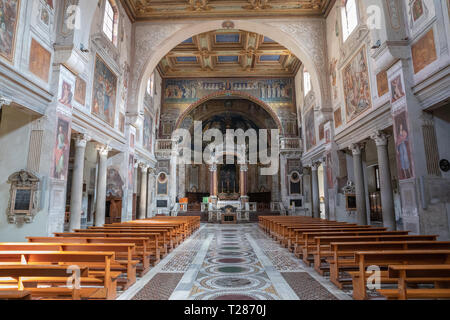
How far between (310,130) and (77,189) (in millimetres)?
14922

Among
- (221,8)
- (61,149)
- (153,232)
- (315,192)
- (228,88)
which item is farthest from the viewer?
(228,88)

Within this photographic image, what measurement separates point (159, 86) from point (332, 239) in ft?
65.6

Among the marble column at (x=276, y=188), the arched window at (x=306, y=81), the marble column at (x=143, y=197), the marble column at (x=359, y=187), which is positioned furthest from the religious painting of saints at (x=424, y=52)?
the marble column at (x=276, y=188)

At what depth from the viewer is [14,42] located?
7020 millimetres

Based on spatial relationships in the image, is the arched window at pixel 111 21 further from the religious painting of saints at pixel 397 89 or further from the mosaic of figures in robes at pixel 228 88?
the religious painting of saints at pixel 397 89

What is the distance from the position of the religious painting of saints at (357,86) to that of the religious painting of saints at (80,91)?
11215 mm

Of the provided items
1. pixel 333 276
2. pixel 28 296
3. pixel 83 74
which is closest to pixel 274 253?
pixel 333 276

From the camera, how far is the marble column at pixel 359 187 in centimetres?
1177

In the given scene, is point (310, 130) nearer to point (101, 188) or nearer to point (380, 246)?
point (101, 188)

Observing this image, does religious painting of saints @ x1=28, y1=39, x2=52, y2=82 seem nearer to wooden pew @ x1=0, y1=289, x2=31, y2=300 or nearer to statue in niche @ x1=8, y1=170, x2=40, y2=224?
statue in niche @ x1=8, y1=170, x2=40, y2=224

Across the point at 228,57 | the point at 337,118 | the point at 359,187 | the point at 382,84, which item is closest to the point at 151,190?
the point at 228,57

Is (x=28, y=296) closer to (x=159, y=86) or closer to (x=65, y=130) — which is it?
(x=65, y=130)

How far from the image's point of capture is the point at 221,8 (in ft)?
49.9

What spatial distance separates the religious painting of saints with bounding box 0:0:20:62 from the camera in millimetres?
6651
